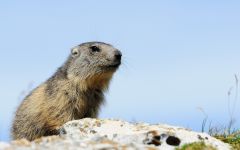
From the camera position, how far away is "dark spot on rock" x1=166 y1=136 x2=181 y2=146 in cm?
804

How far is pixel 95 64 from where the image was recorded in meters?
→ 12.5

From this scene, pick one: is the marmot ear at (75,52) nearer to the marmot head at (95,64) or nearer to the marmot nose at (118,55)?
the marmot head at (95,64)

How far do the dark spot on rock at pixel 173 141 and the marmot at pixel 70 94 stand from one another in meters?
4.02

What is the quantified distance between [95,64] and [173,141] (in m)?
4.76

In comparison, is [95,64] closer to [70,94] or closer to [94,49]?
[94,49]

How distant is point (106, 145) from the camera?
22.1 ft

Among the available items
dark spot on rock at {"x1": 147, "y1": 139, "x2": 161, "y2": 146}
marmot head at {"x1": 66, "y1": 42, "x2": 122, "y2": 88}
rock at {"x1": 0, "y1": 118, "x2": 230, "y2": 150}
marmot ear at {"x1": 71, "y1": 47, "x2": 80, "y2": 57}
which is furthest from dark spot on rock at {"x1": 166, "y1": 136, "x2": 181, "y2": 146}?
marmot ear at {"x1": 71, "y1": 47, "x2": 80, "y2": 57}

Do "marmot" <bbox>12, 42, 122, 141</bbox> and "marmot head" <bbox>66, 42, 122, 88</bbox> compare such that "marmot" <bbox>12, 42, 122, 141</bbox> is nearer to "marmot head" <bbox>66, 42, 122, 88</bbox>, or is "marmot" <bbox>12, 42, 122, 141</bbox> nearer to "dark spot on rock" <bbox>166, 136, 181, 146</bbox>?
"marmot head" <bbox>66, 42, 122, 88</bbox>

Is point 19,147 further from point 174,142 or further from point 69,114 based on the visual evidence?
point 69,114

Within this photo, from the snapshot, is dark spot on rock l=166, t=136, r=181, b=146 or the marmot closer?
dark spot on rock l=166, t=136, r=181, b=146

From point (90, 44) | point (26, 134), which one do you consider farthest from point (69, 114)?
point (90, 44)

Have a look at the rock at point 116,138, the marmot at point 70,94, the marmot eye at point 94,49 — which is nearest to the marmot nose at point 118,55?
the marmot at point 70,94

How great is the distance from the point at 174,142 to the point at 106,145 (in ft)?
5.66

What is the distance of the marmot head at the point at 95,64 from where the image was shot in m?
12.3
